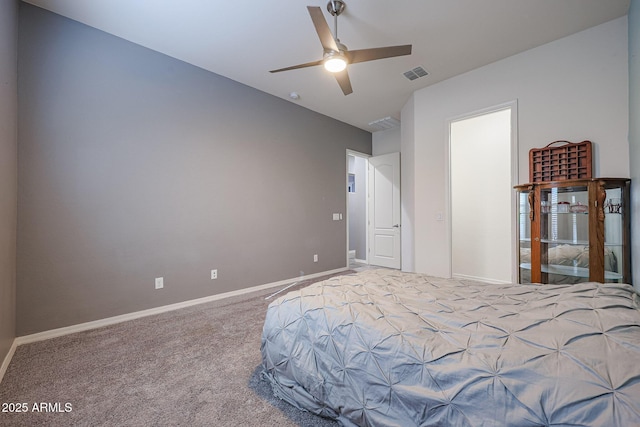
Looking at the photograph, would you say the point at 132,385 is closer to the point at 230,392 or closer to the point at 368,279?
the point at 230,392

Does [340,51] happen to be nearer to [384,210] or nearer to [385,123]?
[385,123]

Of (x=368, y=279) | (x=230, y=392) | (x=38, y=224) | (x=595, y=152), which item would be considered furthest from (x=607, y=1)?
(x=38, y=224)

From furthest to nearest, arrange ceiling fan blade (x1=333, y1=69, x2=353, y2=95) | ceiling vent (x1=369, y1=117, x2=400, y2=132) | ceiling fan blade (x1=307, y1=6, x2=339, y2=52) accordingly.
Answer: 1. ceiling vent (x1=369, y1=117, x2=400, y2=132)
2. ceiling fan blade (x1=333, y1=69, x2=353, y2=95)
3. ceiling fan blade (x1=307, y1=6, x2=339, y2=52)

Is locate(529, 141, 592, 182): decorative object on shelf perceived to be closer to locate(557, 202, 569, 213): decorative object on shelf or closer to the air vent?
locate(557, 202, 569, 213): decorative object on shelf

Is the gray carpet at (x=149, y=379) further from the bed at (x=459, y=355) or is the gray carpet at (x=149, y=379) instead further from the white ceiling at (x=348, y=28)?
the white ceiling at (x=348, y=28)

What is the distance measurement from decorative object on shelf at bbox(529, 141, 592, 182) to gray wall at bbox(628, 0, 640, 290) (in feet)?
1.00

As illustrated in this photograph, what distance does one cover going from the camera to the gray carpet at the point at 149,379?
4.79 ft

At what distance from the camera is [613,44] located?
2445 mm

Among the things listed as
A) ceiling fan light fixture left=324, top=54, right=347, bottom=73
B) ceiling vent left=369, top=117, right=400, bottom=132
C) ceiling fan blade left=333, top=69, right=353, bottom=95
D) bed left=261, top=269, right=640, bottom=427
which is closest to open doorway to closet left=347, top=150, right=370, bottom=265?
ceiling vent left=369, top=117, right=400, bottom=132

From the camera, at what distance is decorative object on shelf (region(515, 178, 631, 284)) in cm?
227

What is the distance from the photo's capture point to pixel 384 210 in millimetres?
5398

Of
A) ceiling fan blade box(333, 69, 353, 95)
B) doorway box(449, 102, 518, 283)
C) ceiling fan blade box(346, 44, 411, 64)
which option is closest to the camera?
ceiling fan blade box(346, 44, 411, 64)

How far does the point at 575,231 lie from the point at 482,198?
1848mm

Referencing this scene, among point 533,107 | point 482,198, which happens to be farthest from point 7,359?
point 482,198
